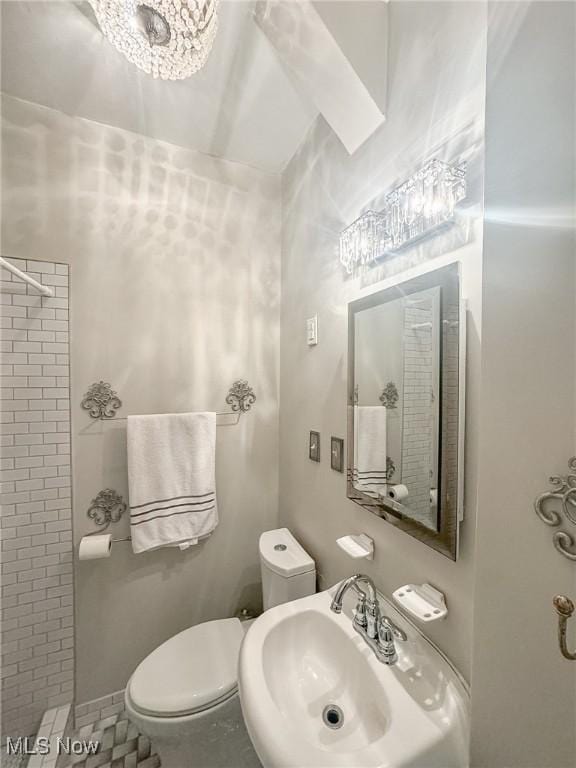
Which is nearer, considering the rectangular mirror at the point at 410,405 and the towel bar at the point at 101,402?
the rectangular mirror at the point at 410,405

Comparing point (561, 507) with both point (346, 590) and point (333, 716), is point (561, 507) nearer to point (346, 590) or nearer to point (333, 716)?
point (346, 590)

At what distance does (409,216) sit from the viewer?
836 millimetres

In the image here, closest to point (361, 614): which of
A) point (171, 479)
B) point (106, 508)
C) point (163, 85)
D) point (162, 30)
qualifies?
point (171, 479)

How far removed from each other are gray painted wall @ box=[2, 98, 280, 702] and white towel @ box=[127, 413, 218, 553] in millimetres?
99

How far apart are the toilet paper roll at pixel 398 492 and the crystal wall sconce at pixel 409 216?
0.71 m

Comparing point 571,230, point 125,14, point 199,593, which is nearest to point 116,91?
point 125,14

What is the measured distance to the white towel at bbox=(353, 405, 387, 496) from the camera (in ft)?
3.18

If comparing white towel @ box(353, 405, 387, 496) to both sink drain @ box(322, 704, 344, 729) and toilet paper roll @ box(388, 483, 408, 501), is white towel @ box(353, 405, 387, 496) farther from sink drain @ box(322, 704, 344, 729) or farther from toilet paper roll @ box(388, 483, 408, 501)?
sink drain @ box(322, 704, 344, 729)

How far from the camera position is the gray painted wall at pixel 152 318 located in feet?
4.31

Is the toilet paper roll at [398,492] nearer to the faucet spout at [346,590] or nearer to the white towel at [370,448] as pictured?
the white towel at [370,448]

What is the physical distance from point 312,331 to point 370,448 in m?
0.59

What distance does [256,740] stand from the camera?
2.09 ft

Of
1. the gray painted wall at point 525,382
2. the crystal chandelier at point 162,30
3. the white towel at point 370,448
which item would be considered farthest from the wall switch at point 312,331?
the crystal chandelier at point 162,30

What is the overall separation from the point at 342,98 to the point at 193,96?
0.64 m
